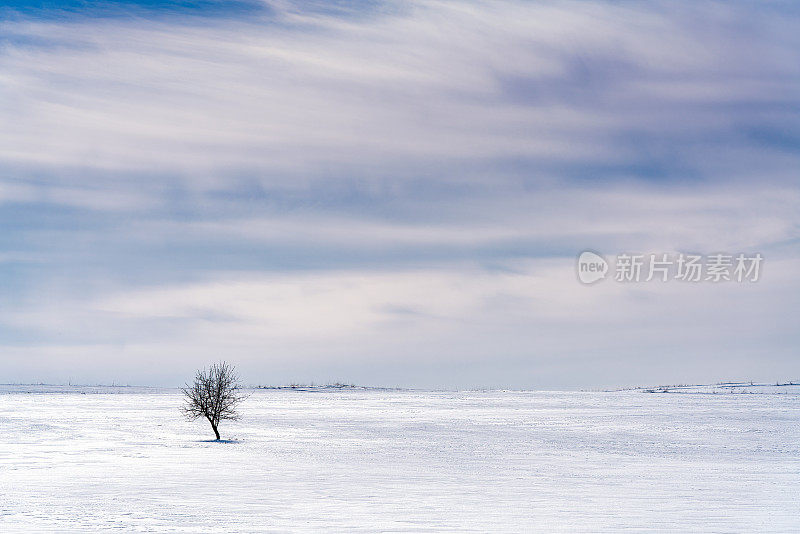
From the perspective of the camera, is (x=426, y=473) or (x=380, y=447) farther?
(x=380, y=447)

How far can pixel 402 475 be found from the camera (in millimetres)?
34750

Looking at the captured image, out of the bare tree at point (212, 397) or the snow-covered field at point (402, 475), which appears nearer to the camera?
the snow-covered field at point (402, 475)

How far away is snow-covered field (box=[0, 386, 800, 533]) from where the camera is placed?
22.7m

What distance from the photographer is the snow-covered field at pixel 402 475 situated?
2267cm

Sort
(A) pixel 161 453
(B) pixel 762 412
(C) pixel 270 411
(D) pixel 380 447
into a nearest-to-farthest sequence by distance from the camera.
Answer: (A) pixel 161 453
(D) pixel 380 447
(B) pixel 762 412
(C) pixel 270 411

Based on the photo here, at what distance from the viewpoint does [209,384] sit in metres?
60.4

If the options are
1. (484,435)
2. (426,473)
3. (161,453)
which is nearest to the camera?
(426,473)

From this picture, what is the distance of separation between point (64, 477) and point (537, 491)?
18576mm

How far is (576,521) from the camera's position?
74.4 ft

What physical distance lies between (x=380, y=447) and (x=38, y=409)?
54357 mm

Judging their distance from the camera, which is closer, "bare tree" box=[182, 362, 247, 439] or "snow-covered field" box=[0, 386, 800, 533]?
"snow-covered field" box=[0, 386, 800, 533]

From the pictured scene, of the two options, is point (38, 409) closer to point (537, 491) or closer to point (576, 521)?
point (537, 491)

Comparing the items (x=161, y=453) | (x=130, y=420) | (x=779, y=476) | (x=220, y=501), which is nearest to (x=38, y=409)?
(x=130, y=420)

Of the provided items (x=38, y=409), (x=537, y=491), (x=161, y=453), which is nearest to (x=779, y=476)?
(x=537, y=491)
